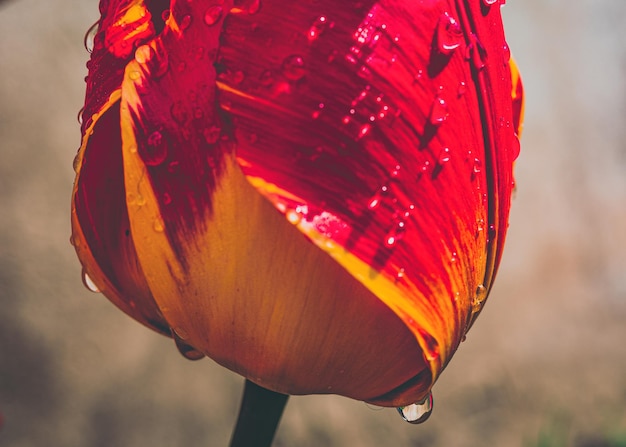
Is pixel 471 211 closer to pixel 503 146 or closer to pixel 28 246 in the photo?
pixel 503 146

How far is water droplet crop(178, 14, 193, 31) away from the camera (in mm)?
230

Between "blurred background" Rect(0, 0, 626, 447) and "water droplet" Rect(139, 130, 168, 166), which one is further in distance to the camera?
"blurred background" Rect(0, 0, 626, 447)

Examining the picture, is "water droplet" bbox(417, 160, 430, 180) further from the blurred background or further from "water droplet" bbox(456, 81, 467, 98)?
the blurred background

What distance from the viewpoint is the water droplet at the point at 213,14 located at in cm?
23

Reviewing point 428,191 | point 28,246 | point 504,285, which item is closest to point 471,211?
point 428,191

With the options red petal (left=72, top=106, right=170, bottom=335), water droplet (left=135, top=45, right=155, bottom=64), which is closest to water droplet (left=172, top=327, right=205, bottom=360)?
red petal (left=72, top=106, right=170, bottom=335)

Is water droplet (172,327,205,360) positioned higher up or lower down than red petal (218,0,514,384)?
lower down

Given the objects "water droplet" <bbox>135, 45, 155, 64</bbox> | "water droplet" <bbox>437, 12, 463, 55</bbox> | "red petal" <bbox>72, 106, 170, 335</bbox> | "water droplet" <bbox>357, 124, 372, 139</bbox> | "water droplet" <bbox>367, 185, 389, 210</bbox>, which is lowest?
"red petal" <bbox>72, 106, 170, 335</bbox>

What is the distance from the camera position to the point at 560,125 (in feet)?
3.21

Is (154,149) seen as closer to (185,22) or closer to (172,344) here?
(185,22)

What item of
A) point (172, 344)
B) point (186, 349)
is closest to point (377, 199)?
point (186, 349)

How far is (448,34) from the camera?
0.78 feet

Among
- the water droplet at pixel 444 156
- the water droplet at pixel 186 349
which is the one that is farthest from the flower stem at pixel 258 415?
the water droplet at pixel 444 156

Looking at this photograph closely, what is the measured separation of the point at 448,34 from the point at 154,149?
114 millimetres
